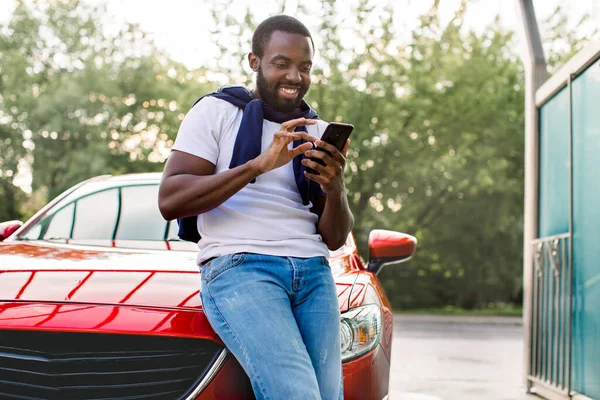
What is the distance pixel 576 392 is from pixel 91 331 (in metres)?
4.22

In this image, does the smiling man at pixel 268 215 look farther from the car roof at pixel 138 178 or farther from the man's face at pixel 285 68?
the car roof at pixel 138 178

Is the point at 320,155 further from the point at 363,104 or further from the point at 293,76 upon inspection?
the point at 363,104

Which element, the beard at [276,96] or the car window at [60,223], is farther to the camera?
the car window at [60,223]

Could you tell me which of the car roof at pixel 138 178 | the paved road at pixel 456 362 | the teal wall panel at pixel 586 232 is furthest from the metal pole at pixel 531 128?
the car roof at pixel 138 178

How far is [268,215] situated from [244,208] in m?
0.07

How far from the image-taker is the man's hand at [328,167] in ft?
8.09

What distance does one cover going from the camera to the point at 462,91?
22.6 m

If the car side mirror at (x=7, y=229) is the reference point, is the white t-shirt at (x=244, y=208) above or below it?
above

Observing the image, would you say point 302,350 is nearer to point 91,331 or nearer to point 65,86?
point 91,331

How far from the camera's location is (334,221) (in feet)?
8.75

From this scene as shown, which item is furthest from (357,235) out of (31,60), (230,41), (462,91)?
(31,60)

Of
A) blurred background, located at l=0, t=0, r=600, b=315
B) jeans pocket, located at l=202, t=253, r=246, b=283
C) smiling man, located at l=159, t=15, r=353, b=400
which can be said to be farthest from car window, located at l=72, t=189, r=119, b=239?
blurred background, located at l=0, t=0, r=600, b=315

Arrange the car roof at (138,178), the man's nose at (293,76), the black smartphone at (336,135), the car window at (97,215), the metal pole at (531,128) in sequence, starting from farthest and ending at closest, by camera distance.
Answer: the metal pole at (531,128)
the car roof at (138,178)
the car window at (97,215)
the man's nose at (293,76)
the black smartphone at (336,135)

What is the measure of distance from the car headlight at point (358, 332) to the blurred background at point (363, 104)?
15.8m
